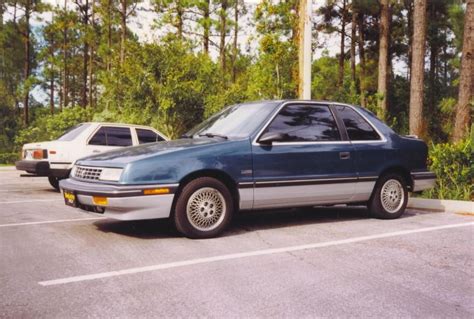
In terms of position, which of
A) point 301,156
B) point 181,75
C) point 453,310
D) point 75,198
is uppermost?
point 181,75

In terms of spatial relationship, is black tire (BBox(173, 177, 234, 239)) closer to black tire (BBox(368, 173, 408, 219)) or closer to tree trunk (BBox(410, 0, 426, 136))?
black tire (BBox(368, 173, 408, 219))

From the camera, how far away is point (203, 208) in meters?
5.62

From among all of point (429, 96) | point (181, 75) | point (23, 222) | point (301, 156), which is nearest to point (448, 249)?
point (301, 156)

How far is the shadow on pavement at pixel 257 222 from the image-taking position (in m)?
6.06

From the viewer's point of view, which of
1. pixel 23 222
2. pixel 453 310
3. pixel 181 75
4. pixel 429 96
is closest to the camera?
pixel 453 310

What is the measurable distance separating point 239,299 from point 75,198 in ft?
9.63

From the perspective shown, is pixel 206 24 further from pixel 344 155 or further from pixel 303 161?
pixel 303 161

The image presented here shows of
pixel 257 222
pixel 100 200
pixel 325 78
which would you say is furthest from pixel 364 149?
pixel 325 78

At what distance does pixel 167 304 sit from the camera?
3.43 m

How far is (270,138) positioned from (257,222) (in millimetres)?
1519

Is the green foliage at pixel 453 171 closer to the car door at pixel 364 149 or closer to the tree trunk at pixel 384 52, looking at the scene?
the car door at pixel 364 149

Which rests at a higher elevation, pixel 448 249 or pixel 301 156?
pixel 301 156

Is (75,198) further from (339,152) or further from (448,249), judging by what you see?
(448,249)

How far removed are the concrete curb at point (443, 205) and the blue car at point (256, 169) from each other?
815 mm
